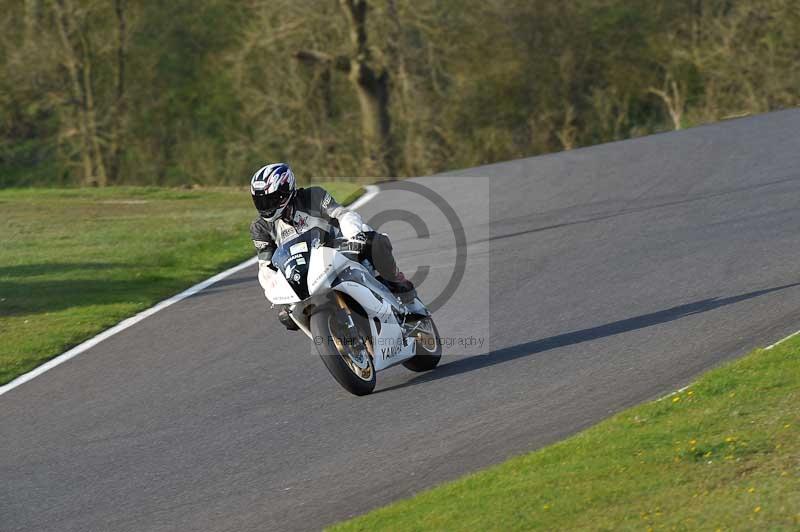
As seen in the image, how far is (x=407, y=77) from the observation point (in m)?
30.2

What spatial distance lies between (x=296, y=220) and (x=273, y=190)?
325mm

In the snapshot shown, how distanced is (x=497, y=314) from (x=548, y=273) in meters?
1.32

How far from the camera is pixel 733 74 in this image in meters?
29.0

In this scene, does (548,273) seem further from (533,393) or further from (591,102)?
(591,102)

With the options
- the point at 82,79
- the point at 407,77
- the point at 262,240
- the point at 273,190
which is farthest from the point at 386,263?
the point at 82,79

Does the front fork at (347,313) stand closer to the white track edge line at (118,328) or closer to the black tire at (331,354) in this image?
the black tire at (331,354)

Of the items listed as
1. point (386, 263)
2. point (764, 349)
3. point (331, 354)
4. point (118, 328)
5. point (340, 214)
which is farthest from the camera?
point (118, 328)

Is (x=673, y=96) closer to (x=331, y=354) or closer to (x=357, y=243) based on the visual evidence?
(x=357, y=243)

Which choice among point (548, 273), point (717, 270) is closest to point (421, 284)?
point (548, 273)

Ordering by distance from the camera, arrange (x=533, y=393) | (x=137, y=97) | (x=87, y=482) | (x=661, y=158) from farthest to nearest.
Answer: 1. (x=137, y=97)
2. (x=661, y=158)
3. (x=533, y=393)
4. (x=87, y=482)

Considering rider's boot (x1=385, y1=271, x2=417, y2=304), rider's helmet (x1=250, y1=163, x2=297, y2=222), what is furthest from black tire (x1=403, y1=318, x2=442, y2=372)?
rider's helmet (x1=250, y1=163, x2=297, y2=222)

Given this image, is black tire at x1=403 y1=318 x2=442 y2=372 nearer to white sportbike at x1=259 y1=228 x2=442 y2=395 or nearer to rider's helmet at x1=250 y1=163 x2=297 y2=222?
white sportbike at x1=259 y1=228 x2=442 y2=395

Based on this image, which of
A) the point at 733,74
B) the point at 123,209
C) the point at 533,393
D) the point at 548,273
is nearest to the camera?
the point at 533,393

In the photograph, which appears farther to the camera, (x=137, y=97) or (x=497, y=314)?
(x=137, y=97)
